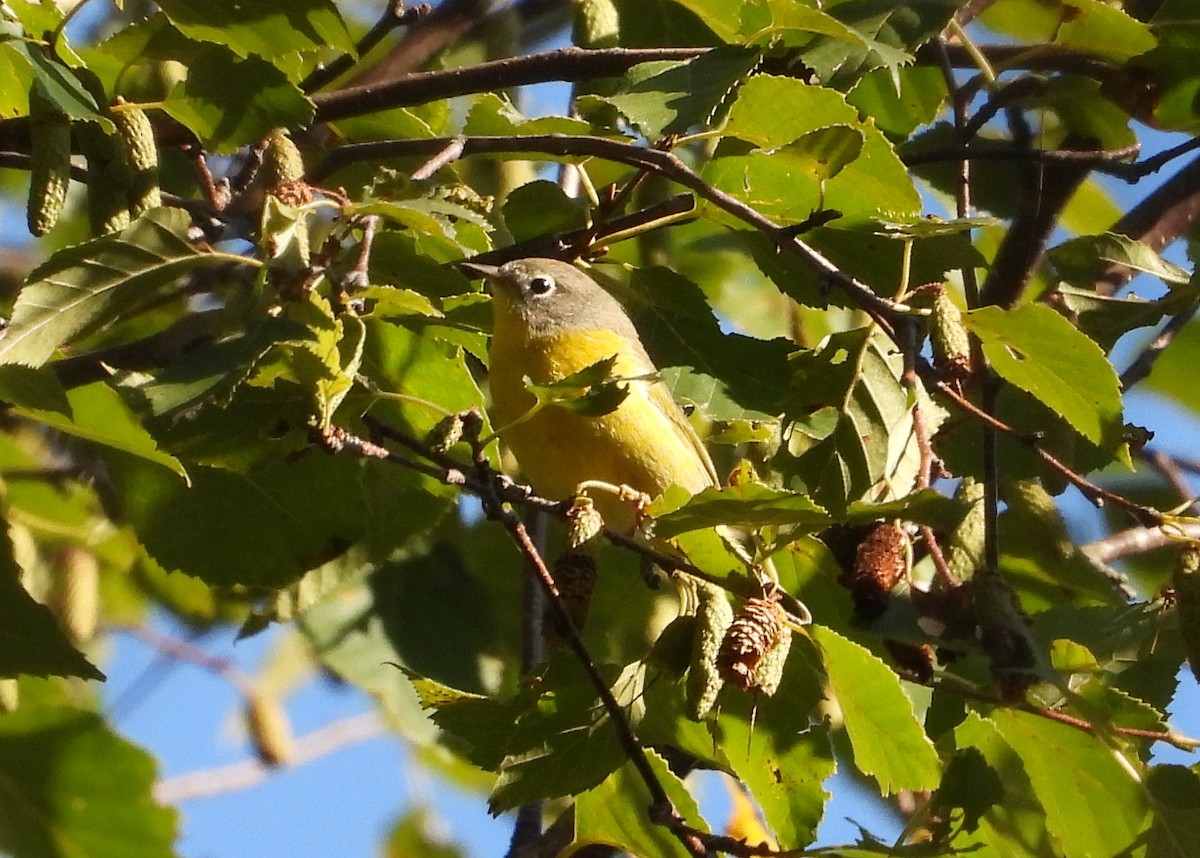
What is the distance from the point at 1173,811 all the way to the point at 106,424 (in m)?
1.64

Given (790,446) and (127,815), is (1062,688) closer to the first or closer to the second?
(790,446)

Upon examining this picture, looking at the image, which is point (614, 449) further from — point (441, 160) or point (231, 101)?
point (231, 101)

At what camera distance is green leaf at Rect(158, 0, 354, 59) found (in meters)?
2.05

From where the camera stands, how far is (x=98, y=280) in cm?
167

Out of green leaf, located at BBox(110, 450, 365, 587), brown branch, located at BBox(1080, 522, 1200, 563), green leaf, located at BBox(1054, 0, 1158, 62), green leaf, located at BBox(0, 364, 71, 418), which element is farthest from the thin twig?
brown branch, located at BBox(1080, 522, 1200, 563)

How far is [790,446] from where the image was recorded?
2.40 meters

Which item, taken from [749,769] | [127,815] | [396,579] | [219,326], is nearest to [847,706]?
[749,769]

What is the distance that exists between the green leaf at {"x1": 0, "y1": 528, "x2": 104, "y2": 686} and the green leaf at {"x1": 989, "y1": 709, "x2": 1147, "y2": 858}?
136cm

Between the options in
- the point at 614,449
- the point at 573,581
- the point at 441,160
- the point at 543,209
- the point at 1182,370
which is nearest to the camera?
the point at 573,581

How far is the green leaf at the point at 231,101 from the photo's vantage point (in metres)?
1.97

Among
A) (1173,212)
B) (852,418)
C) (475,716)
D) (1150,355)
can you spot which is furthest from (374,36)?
(1173,212)

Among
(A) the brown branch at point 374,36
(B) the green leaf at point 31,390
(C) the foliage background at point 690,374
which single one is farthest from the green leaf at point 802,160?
(B) the green leaf at point 31,390

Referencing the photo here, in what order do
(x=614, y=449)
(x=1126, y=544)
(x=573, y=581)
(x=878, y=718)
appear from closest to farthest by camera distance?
(x=878, y=718) < (x=573, y=581) < (x=614, y=449) < (x=1126, y=544)

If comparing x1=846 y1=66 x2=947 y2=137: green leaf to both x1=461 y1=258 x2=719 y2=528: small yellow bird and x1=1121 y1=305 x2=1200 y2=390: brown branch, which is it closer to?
x1=461 y1=258 x2=719 y2=528: small yellow bird
